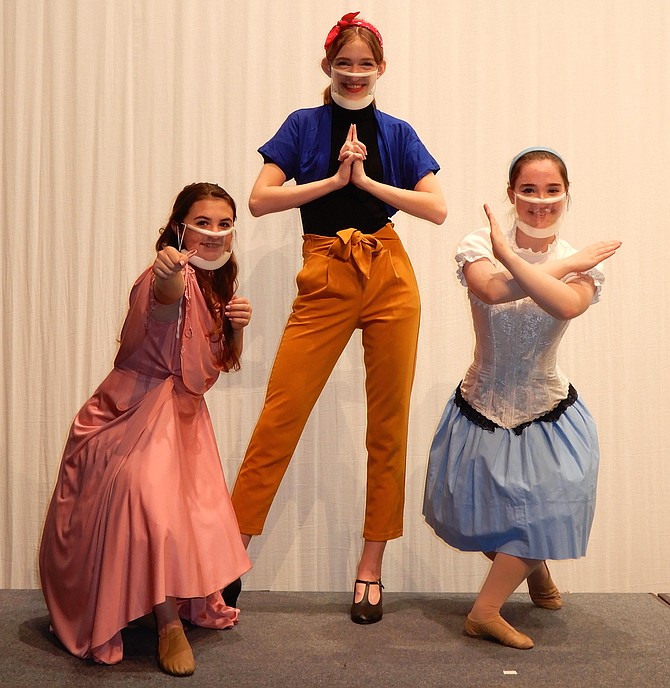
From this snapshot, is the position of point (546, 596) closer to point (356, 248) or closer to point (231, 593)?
point (231, 593)

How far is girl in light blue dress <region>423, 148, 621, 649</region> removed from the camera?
2.35 meters

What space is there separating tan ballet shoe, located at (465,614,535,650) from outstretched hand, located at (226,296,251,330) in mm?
1011

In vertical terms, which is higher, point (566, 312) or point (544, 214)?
point (544, 214)

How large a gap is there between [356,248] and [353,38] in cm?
60

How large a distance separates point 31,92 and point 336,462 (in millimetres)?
1708

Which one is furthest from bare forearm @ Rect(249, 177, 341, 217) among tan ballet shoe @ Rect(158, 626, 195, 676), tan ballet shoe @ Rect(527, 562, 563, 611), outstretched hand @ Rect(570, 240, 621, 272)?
tan ballet shoe @ Rect(527, 562, 563, 611)

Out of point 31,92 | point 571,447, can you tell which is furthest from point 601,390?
point 31,92

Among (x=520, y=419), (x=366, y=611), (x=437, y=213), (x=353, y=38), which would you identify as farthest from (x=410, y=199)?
(x=366, y=611)

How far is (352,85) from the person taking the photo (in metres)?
2.59

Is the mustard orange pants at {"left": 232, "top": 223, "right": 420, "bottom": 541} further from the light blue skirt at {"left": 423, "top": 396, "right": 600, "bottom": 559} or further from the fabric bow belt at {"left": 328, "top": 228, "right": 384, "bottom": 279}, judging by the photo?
the light blue skirt at {"left": 423, "top": 396, "right": 600, "bottom": 559}

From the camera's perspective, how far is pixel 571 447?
2.43 m

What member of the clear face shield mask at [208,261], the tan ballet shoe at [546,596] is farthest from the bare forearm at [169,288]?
the tan ballet shoe at [546,596]

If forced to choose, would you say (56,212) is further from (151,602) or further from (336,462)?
(151,602)

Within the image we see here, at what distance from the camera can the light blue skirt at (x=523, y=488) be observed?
7.73 feet
